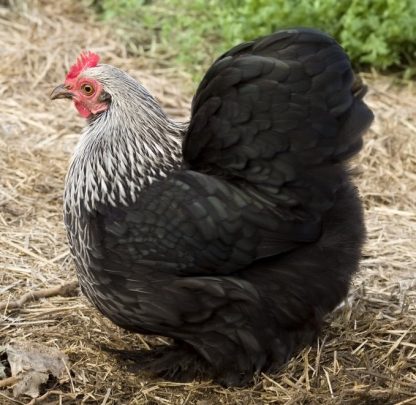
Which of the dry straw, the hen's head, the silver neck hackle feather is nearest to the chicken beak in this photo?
the hen's head

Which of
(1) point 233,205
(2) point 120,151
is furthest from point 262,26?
(1) point 233,205

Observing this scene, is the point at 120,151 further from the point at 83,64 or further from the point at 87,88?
the point at 83,64

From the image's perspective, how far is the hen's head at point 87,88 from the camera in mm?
4023

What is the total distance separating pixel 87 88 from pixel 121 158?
414 mm

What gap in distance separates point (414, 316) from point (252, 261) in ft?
3.98

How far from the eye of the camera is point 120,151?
13.0 ft

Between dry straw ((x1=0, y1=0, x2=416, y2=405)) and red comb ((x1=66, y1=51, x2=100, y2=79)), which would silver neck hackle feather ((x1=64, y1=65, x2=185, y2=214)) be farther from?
dry straw ((x1=0, y1=0, x2=416, y2=405))

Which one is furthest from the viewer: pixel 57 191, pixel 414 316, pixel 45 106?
pixel 45 106

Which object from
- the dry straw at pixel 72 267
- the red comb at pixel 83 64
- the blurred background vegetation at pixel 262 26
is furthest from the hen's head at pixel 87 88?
the blurred background vegetation at pixel 262 26

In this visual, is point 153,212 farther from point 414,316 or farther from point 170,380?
point 414,316

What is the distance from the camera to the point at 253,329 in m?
3.85

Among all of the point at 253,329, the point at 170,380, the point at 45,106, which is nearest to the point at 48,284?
the point at 170,380

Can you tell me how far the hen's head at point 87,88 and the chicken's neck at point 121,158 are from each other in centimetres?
7

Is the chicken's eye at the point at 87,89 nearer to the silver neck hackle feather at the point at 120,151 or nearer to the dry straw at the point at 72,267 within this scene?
the silver neck hackle feather at the point at 120,151
